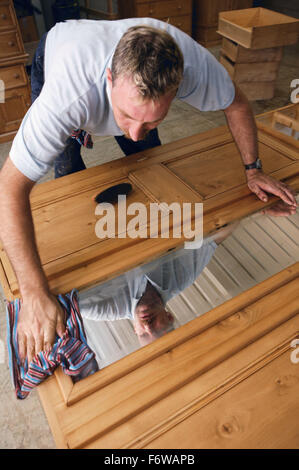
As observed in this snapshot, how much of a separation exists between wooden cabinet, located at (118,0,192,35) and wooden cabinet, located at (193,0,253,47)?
19 centimetres

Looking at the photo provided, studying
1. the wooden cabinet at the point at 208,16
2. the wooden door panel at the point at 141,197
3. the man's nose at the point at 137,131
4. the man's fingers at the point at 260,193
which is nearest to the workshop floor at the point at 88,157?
the wooden cabinet at the point at 208,16

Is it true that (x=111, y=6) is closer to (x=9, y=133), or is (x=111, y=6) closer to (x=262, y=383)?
(x=9, y=133)

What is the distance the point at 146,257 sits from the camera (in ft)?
3.15

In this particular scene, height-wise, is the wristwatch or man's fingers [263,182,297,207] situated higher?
the wristwatch

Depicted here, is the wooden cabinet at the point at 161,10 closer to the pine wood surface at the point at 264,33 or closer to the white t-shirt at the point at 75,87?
the pine wood surface at the point at 264,33

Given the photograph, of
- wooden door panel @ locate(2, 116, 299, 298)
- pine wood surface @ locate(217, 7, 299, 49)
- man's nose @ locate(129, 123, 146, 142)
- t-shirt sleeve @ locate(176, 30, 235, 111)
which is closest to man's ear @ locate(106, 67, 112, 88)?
man's nose @ locate(129, 123, 146, 142)

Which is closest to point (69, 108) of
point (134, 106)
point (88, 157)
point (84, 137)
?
point (134, 106)

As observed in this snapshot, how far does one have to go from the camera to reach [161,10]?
Result: 3.83 meters

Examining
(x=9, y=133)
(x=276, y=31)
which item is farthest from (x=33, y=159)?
(x=276, y=31)

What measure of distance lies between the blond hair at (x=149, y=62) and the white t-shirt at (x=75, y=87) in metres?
0.11

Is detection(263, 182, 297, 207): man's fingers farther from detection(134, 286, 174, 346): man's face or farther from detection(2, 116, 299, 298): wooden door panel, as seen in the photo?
detection(134, 286, 174, 346): man's face

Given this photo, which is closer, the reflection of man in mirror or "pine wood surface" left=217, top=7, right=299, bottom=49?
the reflection of man in mirror

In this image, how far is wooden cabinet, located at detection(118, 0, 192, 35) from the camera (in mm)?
3744

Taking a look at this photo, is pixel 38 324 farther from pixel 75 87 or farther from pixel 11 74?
pixel 11 74
